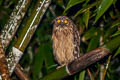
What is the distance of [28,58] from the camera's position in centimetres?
305

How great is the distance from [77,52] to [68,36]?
0.15 metres

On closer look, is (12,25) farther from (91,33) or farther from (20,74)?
(91,33)

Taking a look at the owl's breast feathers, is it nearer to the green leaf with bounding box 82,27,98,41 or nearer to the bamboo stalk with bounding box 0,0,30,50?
the green leaf with bounding box 82,27,98,41

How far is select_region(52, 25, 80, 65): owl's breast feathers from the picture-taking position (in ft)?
8.25

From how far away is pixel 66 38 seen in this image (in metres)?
2.52

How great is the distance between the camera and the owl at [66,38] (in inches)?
99.0

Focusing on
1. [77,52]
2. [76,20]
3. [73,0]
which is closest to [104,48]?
[73,0]

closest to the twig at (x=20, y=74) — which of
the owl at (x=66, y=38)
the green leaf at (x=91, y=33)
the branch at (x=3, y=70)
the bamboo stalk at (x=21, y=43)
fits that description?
the bamboo stalk at (x=21, y=43)

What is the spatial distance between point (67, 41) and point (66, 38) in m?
0.03

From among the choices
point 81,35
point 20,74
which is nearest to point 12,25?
point 20,74

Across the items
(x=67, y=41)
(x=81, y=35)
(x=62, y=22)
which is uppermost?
(x=62, y=22)

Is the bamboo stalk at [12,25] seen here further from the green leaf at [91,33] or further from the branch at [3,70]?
the green leaf at [91,33]

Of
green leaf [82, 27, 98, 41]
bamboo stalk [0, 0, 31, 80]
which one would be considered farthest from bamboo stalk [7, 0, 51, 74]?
green leaf [82, 27, 98, 41]

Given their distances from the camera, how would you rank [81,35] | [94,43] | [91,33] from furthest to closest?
1. [81,35]
2. [91,33]
3. [94,43]
